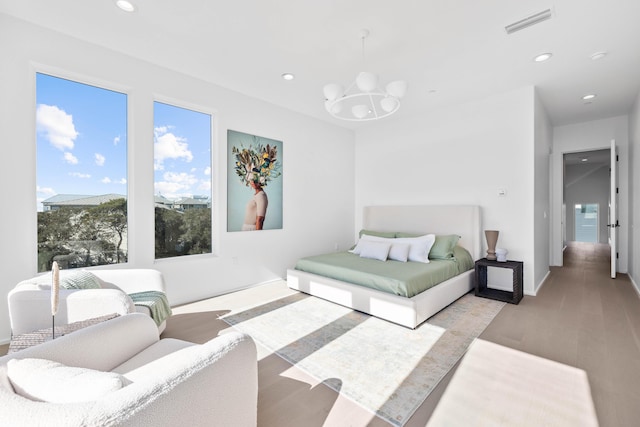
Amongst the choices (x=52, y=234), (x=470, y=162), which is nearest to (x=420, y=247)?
(x=470, y=162)

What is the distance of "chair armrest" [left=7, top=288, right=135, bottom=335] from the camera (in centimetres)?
190

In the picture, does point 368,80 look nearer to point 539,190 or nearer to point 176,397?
point 176,397

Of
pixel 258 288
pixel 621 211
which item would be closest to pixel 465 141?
pixel 621 211

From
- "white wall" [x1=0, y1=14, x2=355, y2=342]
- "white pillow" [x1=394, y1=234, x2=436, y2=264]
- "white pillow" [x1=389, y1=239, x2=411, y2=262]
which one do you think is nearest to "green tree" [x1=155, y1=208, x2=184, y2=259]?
"white wall" [x1=0, y1=14, x2=355, y2=342]

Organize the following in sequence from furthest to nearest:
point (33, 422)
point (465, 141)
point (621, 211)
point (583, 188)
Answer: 1. point (583, 188)
2. point (621, 211)
3. point (465, 141)
4. point (33, 422)

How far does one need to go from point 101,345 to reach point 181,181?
104 inches

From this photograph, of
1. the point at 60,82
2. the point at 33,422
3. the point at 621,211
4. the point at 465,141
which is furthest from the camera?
the point at 621,211

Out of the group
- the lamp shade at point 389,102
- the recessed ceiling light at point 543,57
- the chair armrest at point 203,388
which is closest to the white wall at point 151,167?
the lamp shade at point 389,102

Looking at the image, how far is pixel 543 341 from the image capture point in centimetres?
256

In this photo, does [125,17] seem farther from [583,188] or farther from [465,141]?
[583,188]

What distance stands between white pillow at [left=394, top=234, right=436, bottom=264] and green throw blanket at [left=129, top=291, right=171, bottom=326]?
2999 millimetres

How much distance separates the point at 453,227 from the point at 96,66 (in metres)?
4.92

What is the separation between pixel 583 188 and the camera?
10.3m

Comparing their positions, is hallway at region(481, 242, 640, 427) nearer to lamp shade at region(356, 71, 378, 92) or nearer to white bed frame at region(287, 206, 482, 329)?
white bed frame at region(287, 206, 482, 329)
